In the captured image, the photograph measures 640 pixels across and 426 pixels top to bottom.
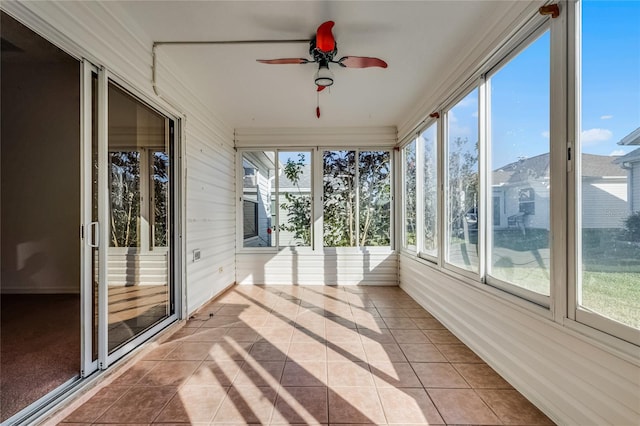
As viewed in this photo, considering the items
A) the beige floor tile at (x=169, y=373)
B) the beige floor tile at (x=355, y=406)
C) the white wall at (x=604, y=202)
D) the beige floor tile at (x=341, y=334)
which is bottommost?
the beige floor tile at (x=341, y=334)

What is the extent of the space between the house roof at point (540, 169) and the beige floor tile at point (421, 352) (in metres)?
1.62

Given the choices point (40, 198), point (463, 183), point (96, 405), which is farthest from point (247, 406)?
point (40, 198)

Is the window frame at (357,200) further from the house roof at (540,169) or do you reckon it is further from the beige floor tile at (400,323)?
the house roof at (540,169)

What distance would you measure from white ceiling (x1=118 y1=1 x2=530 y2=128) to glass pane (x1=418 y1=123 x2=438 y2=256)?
0.57m

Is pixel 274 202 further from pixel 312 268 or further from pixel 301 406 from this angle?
pixel 301 406

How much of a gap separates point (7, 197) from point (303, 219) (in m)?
4.35

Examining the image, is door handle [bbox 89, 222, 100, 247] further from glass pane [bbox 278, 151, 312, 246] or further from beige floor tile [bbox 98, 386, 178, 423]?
glass pane [bbox 278, 151, 312, 246]

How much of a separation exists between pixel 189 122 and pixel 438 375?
12.4 feet

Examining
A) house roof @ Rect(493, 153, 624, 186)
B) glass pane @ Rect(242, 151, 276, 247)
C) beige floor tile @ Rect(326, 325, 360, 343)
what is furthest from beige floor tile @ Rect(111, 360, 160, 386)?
house roof @ Rect(493, 153, 624, 186)

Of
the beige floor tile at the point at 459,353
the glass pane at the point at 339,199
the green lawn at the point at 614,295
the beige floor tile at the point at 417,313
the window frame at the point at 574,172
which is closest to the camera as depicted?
the green lawn at the point at 614,295

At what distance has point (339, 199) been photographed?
5285 millimetres

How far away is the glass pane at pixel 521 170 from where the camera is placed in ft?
6.14

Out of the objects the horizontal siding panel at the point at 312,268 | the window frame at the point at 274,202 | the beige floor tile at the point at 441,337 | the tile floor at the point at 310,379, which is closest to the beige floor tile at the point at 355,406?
the tile floor at the point at 310,379

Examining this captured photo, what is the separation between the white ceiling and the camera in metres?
2.18
